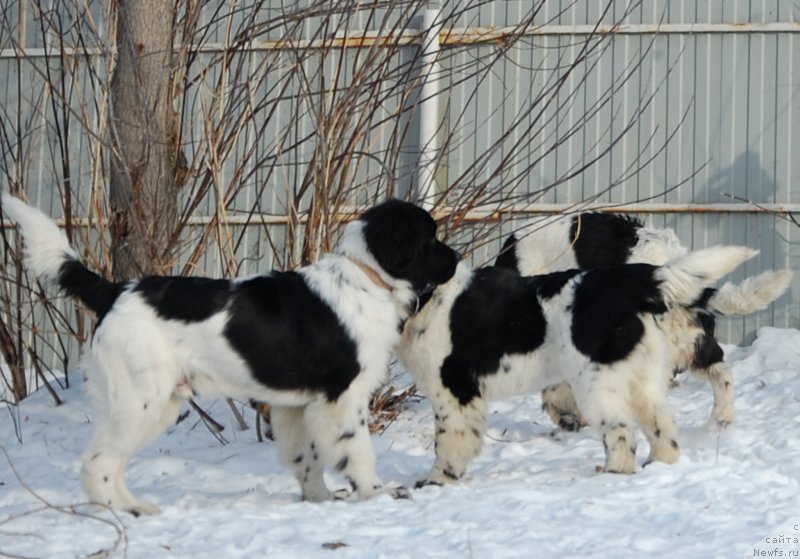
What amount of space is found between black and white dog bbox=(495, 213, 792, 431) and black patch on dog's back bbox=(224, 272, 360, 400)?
1803mm

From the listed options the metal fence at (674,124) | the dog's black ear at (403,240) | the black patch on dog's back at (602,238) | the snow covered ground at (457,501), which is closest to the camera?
the snow covered ground at (457,501)

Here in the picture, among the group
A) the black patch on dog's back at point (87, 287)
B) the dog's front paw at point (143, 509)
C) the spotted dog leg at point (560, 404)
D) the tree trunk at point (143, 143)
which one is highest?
the tree trunk at point (143, 143)

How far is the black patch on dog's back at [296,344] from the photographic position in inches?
236

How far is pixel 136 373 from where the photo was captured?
577 cm

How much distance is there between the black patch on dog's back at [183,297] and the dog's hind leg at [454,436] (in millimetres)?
1386

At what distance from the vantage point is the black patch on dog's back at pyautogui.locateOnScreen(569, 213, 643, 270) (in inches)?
348

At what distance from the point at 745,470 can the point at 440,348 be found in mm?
1707

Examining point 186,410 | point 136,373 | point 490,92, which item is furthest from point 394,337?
point 490,92

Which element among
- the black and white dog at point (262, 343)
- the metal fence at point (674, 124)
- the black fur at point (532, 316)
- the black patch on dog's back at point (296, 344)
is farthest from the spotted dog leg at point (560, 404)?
the metal fence at point (674, 124)

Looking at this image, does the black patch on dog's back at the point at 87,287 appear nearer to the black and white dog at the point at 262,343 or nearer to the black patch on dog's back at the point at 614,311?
the black and white dog at the point at 262,343

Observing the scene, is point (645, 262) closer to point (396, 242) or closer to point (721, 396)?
point (721, 396)

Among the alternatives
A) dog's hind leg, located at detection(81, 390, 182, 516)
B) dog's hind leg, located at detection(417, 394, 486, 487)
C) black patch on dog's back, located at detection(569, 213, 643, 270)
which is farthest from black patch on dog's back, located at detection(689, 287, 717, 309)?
dog's hind leg, located at detection(81, 390, 182, 516)

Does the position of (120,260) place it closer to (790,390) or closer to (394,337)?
(394,337)

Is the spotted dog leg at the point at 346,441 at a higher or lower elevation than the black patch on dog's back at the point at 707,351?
lower
